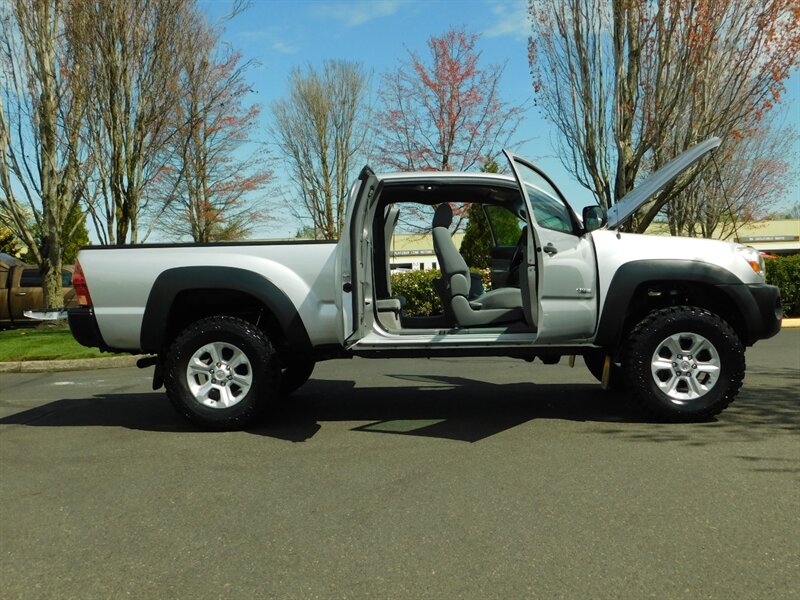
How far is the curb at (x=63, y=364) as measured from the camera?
1073 centimetres

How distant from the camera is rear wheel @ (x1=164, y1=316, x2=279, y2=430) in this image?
5.73 metres

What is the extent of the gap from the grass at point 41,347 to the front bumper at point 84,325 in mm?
5598

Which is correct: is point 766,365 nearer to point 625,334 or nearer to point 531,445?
point 625,334

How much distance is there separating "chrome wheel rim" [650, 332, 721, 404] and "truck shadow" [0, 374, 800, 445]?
10.0 inches

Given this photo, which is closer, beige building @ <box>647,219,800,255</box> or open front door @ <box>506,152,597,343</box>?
open front door @ <box>506,152,597,343</box>

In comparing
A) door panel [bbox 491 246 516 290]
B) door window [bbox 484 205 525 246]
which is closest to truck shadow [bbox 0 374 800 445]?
door panel [bbox 491 246 516 290]

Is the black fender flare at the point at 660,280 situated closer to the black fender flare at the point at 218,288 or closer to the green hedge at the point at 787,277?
the black fender flare at the point at 218,288

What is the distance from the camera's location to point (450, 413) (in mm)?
6312

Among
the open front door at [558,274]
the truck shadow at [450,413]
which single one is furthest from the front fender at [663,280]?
the truck shadow at [450,413]

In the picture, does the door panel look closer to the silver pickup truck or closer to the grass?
the silver pickup truck

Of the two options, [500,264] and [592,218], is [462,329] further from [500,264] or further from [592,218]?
[500,264]

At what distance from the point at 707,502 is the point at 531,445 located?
1463 millimetres

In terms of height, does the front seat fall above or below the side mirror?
below

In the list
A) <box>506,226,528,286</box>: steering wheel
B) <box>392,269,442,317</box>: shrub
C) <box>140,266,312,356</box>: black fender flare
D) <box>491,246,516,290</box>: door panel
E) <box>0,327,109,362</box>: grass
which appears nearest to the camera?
<box>140,266,312,356</box>: black fender flare
